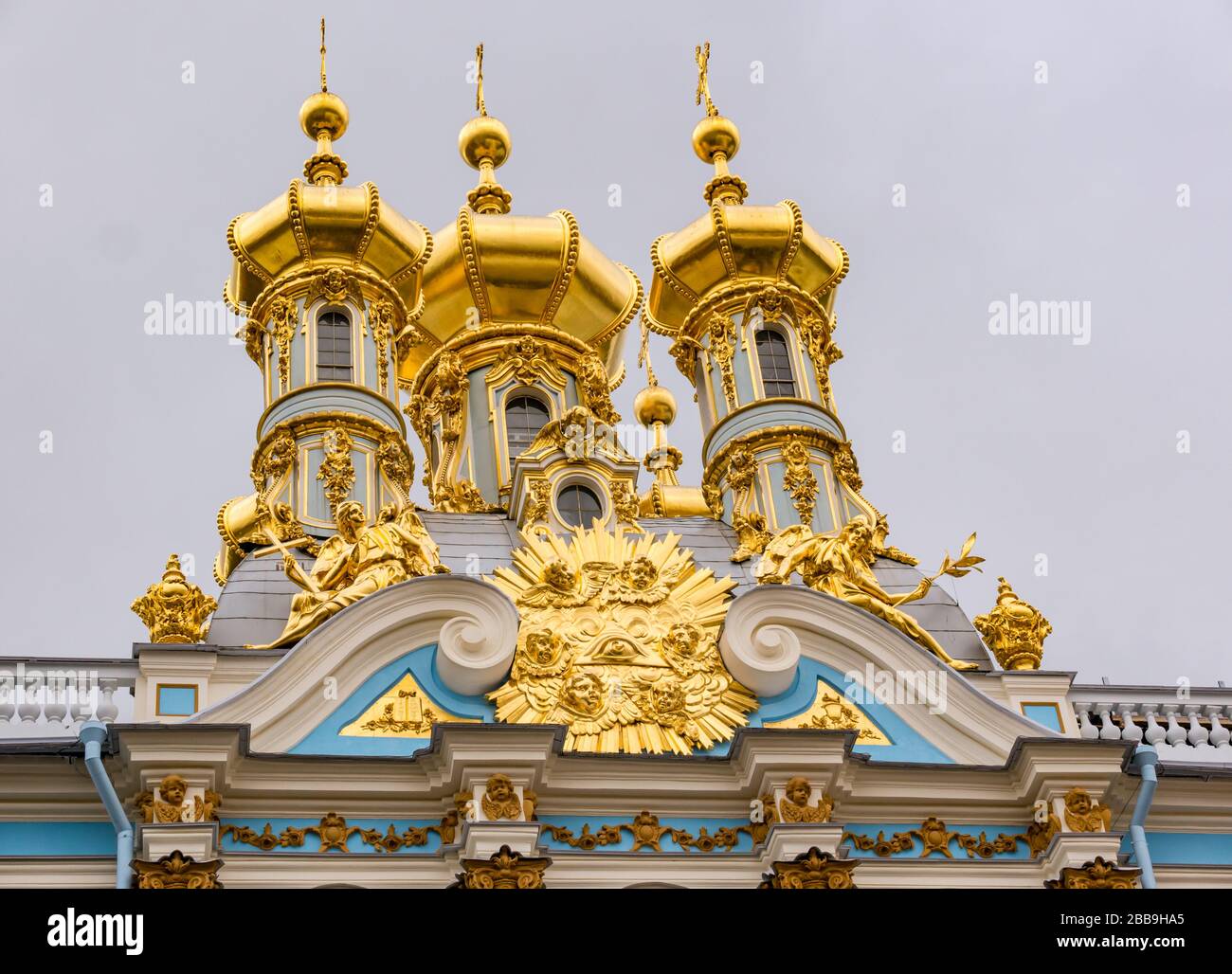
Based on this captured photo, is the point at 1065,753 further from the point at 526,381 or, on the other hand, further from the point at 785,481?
the point at 526,381

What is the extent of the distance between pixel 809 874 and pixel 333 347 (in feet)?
28.4

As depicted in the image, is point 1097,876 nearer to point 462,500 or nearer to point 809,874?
point 809,874

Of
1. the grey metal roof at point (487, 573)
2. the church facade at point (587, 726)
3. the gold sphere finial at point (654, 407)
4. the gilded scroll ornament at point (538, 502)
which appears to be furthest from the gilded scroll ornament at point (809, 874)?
the gold sphere finial at point (654, 407)

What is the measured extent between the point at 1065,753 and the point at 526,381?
28.9 ft

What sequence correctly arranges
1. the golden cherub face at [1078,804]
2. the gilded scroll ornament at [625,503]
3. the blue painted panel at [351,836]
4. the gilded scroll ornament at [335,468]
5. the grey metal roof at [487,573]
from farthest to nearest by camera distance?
the gilded scroll ornament at [335,468] → the gilded scroll ornament at [625,503] → the grey metal roof at [487,573] → the golden cherub face at [1078,804] → the blue painted panel at [351,836]

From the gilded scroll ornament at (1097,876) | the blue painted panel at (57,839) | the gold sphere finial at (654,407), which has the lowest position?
the gilded scroll ornament at (1097,876)

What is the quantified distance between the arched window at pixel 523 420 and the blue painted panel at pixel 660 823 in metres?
7.59

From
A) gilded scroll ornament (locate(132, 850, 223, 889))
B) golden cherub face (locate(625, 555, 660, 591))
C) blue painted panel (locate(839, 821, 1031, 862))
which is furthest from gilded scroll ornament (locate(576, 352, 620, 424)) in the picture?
gilded scroll ornament (locate(132, 850, 223, 889))

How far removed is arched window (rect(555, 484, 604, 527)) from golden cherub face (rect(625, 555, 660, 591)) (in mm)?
2233

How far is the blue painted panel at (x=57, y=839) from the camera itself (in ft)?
44.8

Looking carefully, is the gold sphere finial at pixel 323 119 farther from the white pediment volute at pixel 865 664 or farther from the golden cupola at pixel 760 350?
the white pediment volute at pixel 865 664

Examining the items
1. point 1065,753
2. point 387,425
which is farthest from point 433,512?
point 1065,753

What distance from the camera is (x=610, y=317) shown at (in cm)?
2303

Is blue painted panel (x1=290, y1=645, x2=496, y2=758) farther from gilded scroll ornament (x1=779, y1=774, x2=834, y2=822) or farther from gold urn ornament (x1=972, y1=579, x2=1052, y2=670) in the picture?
gold urn ornament (x1=972, y1=579, x2=1052, y2=670)
